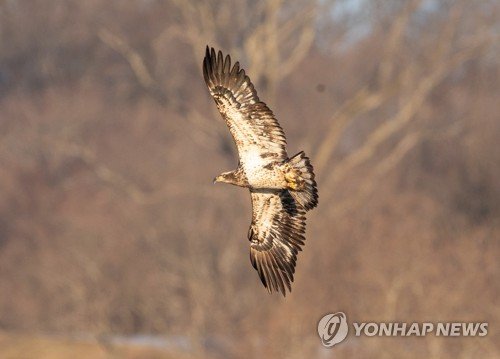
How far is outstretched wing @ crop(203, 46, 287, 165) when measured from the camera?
11.0 meters

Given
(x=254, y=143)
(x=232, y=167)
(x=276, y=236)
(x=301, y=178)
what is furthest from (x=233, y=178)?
(x=232, y=167)

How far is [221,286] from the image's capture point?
29.7 m

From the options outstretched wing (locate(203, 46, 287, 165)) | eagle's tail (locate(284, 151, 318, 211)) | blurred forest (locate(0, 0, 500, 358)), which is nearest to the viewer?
eagle's tail (locate(284, 151, 318, 211))

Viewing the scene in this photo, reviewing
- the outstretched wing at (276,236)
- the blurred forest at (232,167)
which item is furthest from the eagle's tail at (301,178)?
the blurred forest at (232,167)

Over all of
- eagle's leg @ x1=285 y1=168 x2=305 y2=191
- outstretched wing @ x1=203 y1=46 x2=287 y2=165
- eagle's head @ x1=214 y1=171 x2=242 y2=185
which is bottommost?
eagle's leg @ x1=285 y1=168 x2=305 y2=191

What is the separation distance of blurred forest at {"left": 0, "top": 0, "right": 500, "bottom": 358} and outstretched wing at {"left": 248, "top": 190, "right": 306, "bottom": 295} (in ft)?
30.1

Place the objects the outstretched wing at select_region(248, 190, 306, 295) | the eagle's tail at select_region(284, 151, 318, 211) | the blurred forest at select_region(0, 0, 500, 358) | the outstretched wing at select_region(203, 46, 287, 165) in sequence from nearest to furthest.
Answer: the eagle's tail at select_region(284, 151, 318, 211), the outstretched wing at select_region(203, 46, 287, 165), the outstretched wing at select_region(248, 190, 306, 295), the blurred forest at select_region(0, 0, 500, 358)

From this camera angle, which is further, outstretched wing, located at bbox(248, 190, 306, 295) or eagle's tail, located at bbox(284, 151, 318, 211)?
outstretched wing, located at bbox(248, 190, 306, 295)

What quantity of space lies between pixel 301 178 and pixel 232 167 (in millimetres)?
20641

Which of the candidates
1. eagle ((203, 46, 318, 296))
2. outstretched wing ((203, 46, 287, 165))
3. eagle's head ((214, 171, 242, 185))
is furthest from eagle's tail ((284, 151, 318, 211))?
eagle's head ((214, 171, 242, 185))

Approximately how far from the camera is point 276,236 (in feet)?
38.4

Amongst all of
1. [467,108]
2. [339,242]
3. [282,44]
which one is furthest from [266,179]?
[467,108]

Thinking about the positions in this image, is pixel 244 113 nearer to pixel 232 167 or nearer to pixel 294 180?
pixel 294 180

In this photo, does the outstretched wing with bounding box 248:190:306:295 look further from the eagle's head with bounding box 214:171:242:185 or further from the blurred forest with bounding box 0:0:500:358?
the blurred forest with bounding box 0:0:500:358
